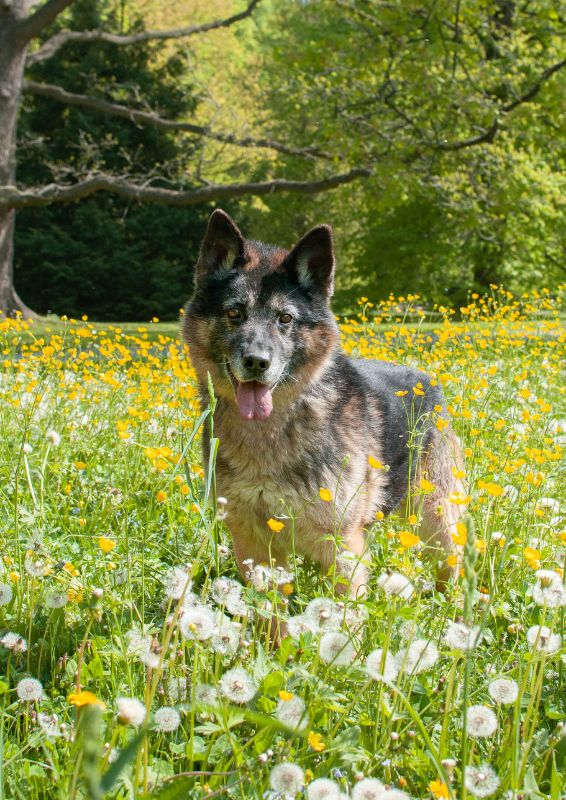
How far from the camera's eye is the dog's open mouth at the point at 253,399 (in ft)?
12.2

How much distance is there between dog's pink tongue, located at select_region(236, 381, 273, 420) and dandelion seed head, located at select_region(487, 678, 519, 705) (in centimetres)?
183

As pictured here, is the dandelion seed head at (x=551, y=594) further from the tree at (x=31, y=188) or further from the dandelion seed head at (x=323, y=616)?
the tree at (x=31, y=188)

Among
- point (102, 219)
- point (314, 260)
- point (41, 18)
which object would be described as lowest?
point (314, 260)

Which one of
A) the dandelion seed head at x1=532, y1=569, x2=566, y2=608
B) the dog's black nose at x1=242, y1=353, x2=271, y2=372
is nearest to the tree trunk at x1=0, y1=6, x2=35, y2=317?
the dog's black nose at x1=242, y1=353, x2=271, y2=372

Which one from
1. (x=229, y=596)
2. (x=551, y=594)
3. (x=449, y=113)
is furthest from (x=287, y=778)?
(x=449, y=113)

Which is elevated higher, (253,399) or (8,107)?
(8,107)

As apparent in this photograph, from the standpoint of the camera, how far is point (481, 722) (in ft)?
6.82

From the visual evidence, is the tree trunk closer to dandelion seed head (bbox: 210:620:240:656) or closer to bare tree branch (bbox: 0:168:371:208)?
bare tree branch (bbox: 0:168:371:208)

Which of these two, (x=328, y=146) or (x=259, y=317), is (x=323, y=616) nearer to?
(x=259, y=317)

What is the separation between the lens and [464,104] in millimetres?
16016

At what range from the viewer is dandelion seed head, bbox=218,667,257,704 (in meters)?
2.16

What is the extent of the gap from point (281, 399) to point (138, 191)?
47.2ft

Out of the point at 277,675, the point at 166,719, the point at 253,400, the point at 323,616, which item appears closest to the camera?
Result: the point at 166,719

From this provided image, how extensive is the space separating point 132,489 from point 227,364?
128cm
